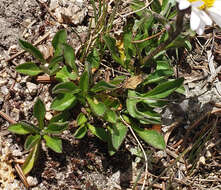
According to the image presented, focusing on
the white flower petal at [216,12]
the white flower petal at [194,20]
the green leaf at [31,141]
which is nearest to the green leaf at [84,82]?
the green leaf at [31,141]

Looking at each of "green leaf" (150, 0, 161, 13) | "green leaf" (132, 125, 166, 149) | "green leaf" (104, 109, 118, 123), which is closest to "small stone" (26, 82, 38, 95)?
"green leaf" (104, 109, 118, 123)

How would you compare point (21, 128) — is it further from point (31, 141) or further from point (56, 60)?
point (56, 60)

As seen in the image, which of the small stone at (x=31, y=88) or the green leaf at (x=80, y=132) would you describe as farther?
the small stone at (x=31, y=88)

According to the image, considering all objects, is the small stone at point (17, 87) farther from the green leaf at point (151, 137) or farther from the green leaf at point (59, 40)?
the green leaf at point (151, 137)

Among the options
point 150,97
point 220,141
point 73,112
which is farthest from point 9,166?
point 220,141

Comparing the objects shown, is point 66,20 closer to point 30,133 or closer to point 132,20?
point 132,20
